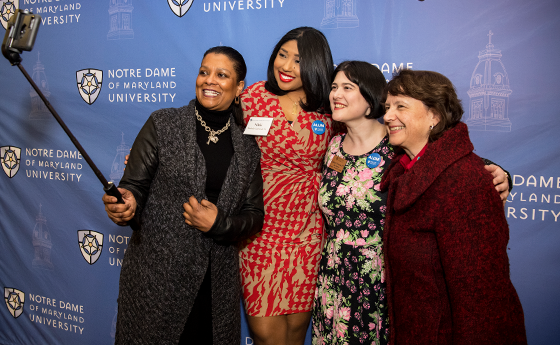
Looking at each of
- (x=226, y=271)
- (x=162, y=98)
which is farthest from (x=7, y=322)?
(x=226, y=271)

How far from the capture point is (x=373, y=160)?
5.41 feet

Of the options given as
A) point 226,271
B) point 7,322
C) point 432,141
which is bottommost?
point 7,322

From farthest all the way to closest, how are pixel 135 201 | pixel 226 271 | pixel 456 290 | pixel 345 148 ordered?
pixel 345 148, pixel 226 271, pixel 135 201, pixel 456 290

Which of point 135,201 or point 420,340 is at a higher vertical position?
point 135,201

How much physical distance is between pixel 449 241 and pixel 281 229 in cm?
94

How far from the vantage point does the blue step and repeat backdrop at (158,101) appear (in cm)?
194

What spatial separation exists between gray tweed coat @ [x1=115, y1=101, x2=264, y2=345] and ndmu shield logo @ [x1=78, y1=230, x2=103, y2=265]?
1.23 m

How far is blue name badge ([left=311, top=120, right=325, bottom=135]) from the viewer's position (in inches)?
74.3

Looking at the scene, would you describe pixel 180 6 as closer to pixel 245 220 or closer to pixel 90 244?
pixel 245 220

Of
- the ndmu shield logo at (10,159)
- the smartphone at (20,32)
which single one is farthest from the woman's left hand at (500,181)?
the ndmu shield logo at (10,159)

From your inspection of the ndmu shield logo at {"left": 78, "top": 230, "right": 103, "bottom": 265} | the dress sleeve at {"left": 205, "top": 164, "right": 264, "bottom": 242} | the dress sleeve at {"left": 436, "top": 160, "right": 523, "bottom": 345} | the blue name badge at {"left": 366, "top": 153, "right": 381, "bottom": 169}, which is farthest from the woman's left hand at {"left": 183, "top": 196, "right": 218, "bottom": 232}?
the ndmu shield logo at {"left": 78, "top": 230, "right": 103, "bottom": 265}

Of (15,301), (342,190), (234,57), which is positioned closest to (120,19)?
(234,57)

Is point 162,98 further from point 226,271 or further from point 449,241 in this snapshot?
point 449,241

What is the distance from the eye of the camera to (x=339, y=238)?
170 centimetres
